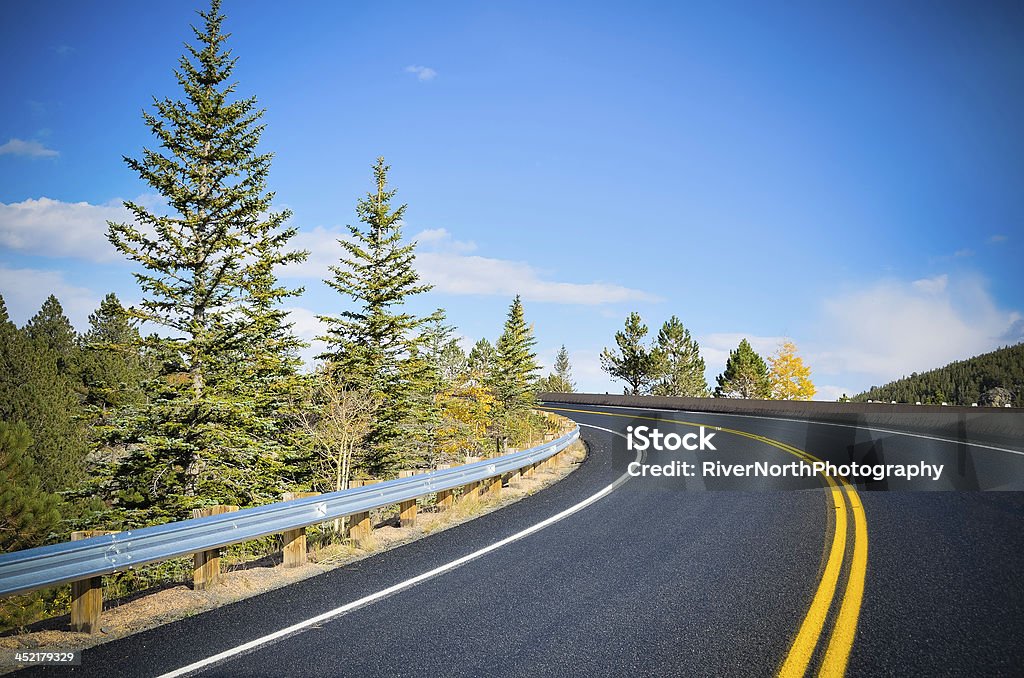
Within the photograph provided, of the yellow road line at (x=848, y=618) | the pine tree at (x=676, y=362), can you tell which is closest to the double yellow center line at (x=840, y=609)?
the yellow road line at (x=848, y=618)

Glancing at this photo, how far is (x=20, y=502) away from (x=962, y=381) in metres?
161

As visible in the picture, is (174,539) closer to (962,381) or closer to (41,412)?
(41,412)

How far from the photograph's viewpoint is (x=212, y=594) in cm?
623

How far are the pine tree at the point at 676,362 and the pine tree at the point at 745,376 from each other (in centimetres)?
594

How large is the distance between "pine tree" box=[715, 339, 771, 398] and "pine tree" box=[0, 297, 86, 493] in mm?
87124

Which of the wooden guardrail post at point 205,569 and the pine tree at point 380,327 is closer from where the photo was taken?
the wooden guardrail post at point 205,569

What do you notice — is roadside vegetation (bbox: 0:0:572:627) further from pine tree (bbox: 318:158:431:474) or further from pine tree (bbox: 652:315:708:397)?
pine tree (bbox: 652:315:708:397)

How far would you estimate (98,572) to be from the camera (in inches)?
199

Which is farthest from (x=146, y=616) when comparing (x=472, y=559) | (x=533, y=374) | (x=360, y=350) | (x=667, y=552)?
(x=533, y=374)

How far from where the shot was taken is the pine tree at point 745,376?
98875 mm

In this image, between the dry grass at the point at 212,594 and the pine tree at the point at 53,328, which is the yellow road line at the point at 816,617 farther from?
the pine tree at the point at 53,328

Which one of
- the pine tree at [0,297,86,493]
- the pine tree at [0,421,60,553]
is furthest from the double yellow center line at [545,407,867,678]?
the pine tree at [0,297,86,493]

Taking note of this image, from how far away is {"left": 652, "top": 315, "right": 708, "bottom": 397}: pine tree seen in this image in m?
96.6

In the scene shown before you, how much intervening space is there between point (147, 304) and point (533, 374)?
3027 centimetres
